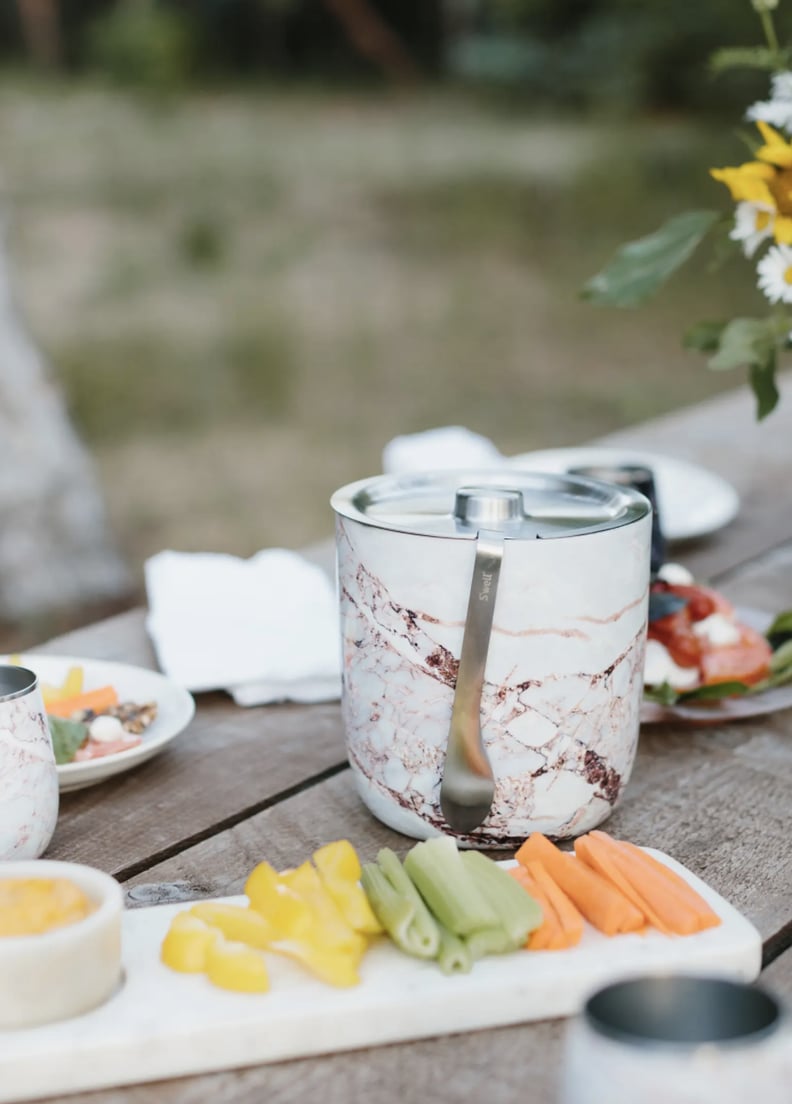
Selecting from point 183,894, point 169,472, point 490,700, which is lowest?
point 169,472

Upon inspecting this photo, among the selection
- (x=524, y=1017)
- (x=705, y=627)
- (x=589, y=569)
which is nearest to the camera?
(x=524, y=1017)

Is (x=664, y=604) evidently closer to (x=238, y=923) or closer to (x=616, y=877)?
(x=616, y=877)

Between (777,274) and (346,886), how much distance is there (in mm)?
605

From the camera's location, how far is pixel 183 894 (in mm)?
761

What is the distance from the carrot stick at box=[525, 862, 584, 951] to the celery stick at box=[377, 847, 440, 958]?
0.05 meters

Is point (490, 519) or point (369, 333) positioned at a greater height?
point (490, 519)

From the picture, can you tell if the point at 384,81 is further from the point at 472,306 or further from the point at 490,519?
the point at 490,519

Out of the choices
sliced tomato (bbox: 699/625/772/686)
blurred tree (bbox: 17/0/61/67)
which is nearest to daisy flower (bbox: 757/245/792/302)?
sliced tomato (bbox: 699/625/772/686)

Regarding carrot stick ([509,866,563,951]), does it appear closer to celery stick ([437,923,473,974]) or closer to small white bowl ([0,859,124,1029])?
celery stick ([437,923,473,974])

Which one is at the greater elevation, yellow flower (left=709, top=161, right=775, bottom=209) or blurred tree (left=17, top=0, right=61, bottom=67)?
blurred tree (left=17, top=0, right=61, bottom=67)

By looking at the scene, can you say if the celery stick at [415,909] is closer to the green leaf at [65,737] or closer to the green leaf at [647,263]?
the green leaf at [65,737]

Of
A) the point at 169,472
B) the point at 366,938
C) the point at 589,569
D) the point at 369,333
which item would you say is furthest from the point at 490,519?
the point at 369,333

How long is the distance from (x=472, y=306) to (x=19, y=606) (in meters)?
4.07

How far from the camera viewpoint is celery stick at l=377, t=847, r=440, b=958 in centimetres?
64
